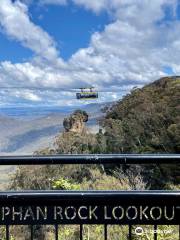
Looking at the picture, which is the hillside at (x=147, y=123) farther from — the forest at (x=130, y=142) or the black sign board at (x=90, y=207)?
the black sign board at (x=90, y=207)

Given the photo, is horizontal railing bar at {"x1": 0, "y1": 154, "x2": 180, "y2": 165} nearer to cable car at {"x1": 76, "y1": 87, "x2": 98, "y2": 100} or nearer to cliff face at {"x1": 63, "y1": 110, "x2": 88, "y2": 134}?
cable car at {"x1": 76, "y1": 87, "x2": 98, "y2": 100}

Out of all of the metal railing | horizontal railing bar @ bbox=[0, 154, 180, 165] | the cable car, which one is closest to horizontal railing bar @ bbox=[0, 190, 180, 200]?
the metal railing

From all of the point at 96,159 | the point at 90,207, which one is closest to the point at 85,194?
the point at 90,207

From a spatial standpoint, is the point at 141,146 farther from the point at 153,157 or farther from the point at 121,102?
the point at 153,157

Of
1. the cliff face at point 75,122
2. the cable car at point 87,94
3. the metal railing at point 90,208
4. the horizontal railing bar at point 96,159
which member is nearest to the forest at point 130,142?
the cable car at point 87,94

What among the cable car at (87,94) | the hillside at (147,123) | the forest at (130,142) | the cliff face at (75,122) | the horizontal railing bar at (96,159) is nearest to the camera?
the horizontal railing bar at (96,159)
